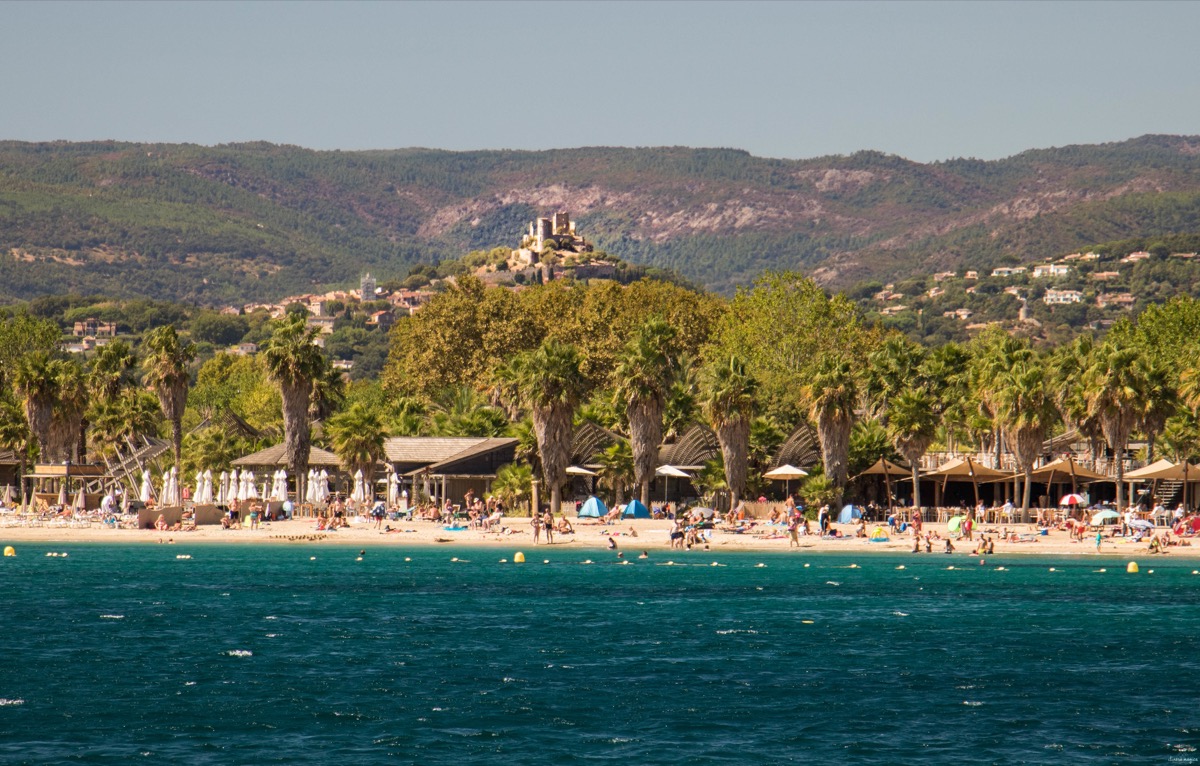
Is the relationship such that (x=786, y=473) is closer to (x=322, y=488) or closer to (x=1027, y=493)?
(x=1027, y=493)

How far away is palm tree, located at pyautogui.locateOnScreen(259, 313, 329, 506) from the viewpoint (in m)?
69.4

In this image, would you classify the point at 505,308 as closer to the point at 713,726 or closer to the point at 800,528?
the point at 800,528

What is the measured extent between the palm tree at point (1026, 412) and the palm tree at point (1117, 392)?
2.09m

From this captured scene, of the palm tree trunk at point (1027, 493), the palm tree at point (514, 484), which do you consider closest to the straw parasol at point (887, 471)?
the palm tree trunk at point (1027, 493)

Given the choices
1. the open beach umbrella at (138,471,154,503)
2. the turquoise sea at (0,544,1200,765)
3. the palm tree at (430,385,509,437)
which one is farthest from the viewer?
the palm tree at (430,385,509,437)

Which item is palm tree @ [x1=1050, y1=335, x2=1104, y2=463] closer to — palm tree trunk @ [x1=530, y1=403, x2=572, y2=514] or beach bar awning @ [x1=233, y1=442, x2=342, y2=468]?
palm tree trunk @ [x1=530, y1=403, x2=572, y2=514]

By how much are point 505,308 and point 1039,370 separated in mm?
49758

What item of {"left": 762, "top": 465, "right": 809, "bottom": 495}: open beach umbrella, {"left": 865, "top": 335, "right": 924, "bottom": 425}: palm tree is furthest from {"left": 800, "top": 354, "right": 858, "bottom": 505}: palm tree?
{"left": 865, "top": 335, "right": 924, "bottom": 425}: palm tree

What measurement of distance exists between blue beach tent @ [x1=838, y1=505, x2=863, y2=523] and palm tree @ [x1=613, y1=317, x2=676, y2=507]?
27.3 ft

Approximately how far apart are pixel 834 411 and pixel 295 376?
82.0 feet

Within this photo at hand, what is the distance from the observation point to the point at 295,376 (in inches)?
2736

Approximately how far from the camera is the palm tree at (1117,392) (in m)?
62.4

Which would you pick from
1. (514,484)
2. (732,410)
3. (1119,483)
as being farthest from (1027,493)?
(514,484)

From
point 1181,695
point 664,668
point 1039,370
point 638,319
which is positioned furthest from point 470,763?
point 638,319
